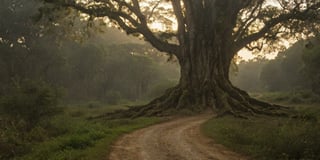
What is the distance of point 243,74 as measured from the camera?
13250cm

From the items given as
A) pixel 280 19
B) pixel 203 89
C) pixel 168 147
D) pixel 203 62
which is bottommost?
pixel 168 147

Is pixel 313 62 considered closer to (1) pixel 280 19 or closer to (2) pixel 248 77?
(1) pixel 280 19

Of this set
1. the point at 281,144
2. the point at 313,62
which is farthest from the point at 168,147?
the point at 313,62

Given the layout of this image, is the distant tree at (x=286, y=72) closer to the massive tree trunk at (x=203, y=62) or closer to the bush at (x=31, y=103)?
the massive tree trunk at (x=203, y=62)

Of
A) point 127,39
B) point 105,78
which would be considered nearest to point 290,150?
point 105,78

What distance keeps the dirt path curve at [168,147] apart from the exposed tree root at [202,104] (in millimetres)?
11302

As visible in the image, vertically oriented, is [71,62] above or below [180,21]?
above

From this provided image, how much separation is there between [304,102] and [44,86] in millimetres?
29766

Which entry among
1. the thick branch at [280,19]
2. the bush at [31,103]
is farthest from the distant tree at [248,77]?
the bush at [31,103]

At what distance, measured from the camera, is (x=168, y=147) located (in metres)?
14.2

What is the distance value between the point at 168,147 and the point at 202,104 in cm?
1735

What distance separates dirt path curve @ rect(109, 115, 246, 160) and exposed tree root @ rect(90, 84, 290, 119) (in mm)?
11302

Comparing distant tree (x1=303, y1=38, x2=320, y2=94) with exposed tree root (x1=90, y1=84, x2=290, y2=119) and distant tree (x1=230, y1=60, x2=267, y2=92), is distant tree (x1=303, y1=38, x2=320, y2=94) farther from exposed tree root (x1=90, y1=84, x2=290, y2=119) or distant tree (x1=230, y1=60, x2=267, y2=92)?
distant tree (x1=230, y1=60, x2=267, y2=92)

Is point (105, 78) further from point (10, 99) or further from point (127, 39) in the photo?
point (10, 99)
